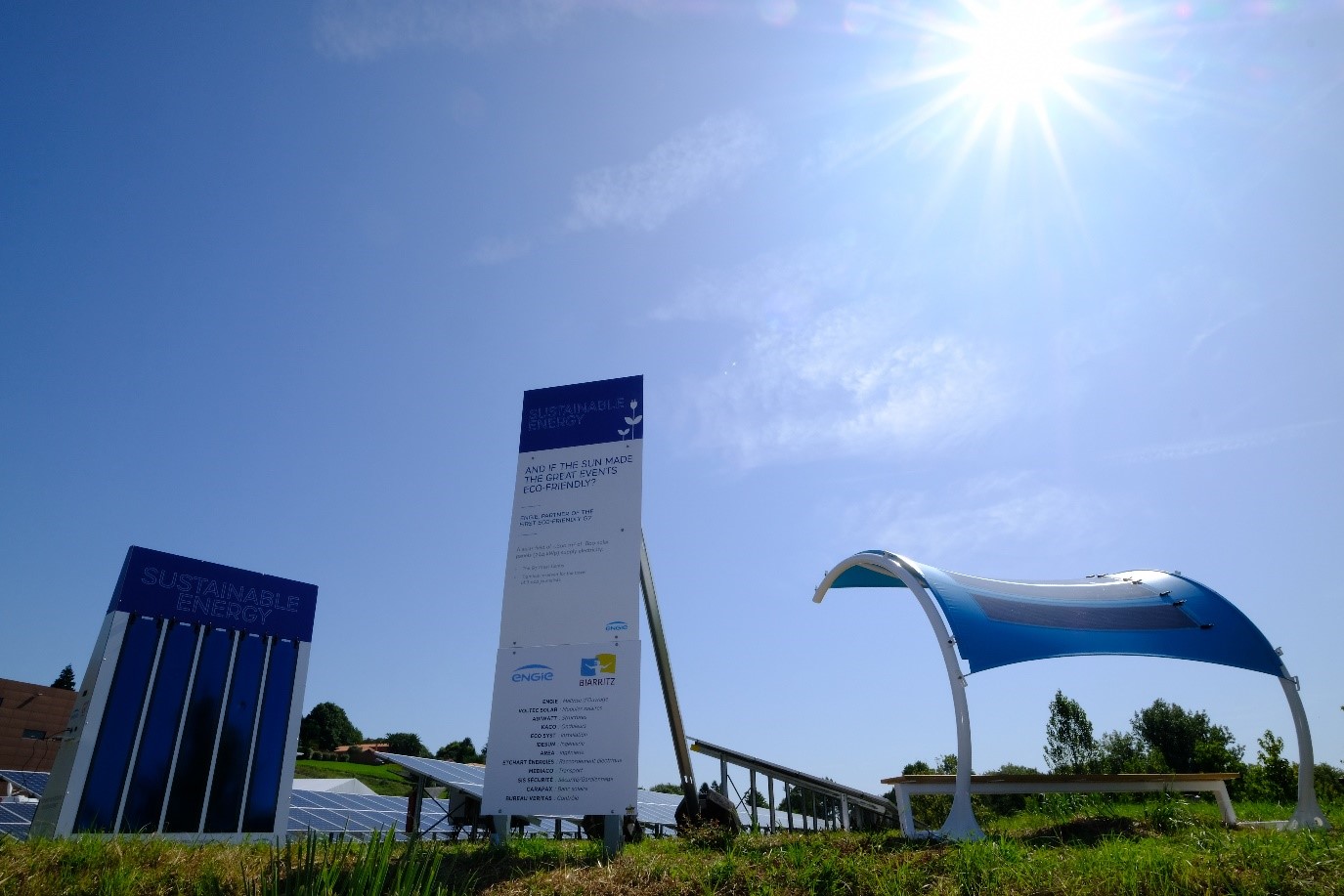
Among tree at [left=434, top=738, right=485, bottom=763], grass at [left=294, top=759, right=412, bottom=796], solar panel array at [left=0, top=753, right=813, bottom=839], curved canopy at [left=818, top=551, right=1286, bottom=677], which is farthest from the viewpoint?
tree at [left=434, top=738, right=485, bottom=763]

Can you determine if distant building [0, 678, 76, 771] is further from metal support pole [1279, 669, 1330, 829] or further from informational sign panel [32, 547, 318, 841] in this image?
metal support pole [1279, 669, 1330, 829]

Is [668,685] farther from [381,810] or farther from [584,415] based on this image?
[381,810]

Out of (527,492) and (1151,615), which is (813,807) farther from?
(527,492)

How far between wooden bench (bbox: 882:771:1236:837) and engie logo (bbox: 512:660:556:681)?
A: 5121 millimetres

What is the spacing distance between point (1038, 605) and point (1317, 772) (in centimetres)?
966

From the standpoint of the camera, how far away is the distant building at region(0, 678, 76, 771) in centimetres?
4728

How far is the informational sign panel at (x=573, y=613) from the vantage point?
8.63 meters

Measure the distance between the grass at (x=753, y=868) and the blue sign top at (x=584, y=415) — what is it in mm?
4940

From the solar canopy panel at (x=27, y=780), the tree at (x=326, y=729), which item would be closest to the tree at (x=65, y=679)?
the tree at (x=326, y=729)

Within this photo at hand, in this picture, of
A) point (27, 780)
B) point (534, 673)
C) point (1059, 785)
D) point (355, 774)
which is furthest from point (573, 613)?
point (355, 774)

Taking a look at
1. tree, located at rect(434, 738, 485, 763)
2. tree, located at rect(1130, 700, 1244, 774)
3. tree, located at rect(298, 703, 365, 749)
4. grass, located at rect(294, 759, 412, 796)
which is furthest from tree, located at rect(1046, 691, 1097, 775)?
tree, located at rect(298, 703, 365, 749)

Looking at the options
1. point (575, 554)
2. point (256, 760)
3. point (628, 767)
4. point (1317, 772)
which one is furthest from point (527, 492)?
point (1317, 772)

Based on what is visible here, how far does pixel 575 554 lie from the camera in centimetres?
957

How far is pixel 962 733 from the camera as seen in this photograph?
9953 millimetres
